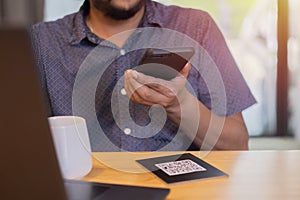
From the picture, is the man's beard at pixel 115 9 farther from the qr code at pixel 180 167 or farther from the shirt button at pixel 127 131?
the qr code at pixel 180 167

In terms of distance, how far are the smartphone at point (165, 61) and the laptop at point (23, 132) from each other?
0.54 meters

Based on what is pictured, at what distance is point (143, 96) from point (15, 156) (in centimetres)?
65

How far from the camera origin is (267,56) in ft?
8.70

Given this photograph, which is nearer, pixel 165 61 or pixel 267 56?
pixel 165 61

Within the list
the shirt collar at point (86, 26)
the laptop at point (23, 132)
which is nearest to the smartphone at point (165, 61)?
the shirt collar at point (86, 26)

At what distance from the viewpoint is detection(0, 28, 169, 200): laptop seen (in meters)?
0.37

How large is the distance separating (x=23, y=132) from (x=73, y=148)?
14.9 inches

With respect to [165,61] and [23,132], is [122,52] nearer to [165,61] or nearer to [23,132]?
[165,61]

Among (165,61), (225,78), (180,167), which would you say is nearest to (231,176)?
(180,167)

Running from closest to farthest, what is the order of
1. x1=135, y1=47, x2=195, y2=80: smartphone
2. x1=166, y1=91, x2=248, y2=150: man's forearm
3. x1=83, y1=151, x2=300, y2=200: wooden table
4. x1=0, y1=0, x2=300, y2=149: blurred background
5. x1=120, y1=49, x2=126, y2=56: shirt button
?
x1=83, y1=151, x2=300, y2=200: wooden table, x1=135, y1=47, x2=195, y2=80: smartphone, x1=166, y1=91, x2=248, y2=150: man's forearm, x1=120, y1=49, x2=126, y2=56: shirt button, x1=0, y1=0, x2=300, y2=149: blurred background

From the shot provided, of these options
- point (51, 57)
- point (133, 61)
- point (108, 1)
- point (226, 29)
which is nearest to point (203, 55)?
point (133, 61)

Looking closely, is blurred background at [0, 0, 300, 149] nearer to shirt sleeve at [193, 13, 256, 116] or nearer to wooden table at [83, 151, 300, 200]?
shirt sleeve at [193, 13, 256, 116]

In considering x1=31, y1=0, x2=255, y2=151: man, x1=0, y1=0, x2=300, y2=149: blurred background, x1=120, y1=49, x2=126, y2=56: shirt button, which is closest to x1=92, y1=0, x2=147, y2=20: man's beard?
x1=31, y1=0, x2=255, y2=151: man

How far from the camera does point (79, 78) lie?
4.24ft
